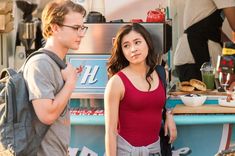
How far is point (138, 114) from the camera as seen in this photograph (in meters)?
2.61

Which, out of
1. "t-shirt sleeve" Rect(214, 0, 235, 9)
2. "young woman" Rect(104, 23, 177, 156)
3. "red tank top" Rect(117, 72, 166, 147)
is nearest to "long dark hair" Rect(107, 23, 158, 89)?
"young woman" Rect(104, 23, 177, 156)

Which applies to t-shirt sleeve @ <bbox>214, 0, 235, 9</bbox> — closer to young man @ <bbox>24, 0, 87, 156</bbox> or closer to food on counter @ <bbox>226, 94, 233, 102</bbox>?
food on counter @ <bbox>226, 94, 233, 102</bbox>

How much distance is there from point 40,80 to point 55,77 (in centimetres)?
9

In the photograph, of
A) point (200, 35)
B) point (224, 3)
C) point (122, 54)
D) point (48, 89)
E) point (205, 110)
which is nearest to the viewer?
point (48, 89)

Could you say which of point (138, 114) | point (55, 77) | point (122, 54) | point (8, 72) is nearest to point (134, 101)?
point (138, 114)

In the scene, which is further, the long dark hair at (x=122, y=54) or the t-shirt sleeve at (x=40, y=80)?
the long dark hair at (x=122, y=54)

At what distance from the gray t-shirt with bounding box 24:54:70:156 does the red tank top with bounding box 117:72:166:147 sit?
20.6 inches

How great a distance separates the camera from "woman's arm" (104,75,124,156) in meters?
2.59

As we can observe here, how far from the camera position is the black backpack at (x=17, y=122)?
1970 mm

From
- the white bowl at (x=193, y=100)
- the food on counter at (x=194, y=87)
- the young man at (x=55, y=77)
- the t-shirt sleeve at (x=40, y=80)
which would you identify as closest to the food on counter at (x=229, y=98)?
the white bowl at (x=193, y=100)

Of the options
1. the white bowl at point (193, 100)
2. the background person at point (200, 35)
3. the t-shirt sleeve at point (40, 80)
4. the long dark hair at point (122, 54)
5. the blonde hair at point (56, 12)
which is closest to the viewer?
the t-shirt sleeve at point (40, 80)

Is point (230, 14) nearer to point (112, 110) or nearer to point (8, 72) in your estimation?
point (112, 110)

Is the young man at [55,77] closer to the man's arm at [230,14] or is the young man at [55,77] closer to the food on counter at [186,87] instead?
the food on counter at [186,87]

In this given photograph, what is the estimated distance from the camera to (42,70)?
78.5 inches
